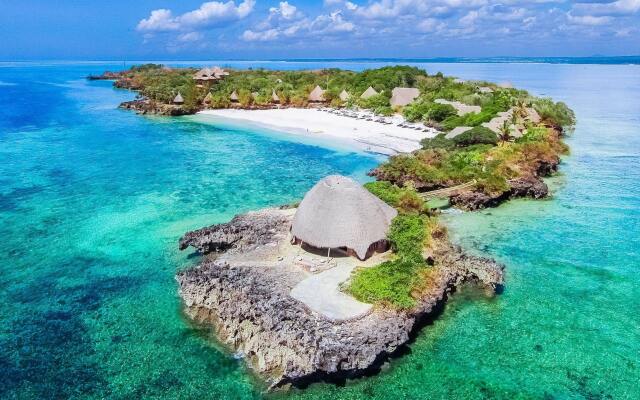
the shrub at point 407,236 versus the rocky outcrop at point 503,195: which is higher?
the shrub at point 407,236

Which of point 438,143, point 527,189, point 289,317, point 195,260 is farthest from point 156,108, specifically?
point 289,317

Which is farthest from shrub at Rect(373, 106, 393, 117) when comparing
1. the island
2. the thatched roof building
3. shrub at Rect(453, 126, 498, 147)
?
the thatched roof building

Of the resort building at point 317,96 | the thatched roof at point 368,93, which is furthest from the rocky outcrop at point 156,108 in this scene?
the thatched roof at point 368,93

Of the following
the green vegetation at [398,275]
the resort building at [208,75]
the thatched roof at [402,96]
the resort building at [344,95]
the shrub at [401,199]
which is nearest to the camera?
the green vegetation at [398,275]

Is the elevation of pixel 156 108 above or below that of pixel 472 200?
above

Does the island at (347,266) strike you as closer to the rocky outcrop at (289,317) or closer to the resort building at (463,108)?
the rocky outcrop at (289,317)

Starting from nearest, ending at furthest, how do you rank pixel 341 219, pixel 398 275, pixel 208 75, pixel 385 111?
pixel 398 275 → pixel 341 219 → pixel 385 111 → pixel 208 75

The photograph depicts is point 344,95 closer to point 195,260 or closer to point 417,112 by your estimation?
point 417,112
